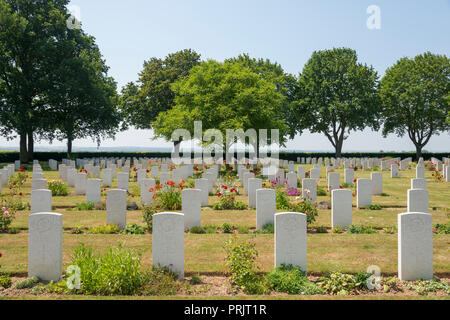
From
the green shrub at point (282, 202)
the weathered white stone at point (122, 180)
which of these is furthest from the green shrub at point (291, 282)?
the weathered white stone at point (122, 180)

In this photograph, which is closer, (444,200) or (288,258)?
(288,258)

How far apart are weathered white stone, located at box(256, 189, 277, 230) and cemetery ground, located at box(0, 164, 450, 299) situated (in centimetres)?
44

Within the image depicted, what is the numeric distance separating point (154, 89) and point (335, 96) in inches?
937

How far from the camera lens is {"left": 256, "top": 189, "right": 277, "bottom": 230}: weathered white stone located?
1077 cm

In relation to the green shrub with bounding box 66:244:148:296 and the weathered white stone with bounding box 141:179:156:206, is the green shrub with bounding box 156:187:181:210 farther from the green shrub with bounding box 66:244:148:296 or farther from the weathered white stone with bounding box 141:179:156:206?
the green shrub with bounding box 66:244:148:296

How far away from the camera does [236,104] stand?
28.9m

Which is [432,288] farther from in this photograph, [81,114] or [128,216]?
[81,114]

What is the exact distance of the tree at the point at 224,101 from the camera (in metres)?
28.9

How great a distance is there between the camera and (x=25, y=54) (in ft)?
124

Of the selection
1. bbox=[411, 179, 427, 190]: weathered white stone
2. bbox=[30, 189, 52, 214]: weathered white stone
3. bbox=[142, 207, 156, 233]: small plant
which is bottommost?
bbox=[142, 207, 156, 233]: small plant

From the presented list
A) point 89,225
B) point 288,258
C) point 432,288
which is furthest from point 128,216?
point 432,288

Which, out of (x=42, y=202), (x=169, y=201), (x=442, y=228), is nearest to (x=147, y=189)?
(x=169, y=201)

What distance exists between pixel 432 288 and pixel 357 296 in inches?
56.1

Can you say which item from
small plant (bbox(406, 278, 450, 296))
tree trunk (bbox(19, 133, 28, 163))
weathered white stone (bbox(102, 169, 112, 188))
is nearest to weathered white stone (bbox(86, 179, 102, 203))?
weathered white stone (bbox(102, 169, 112, 188))
